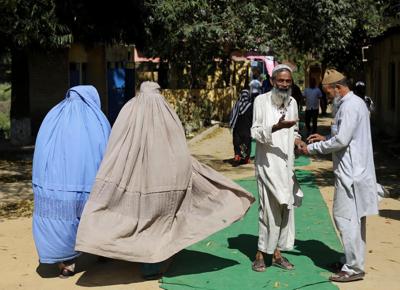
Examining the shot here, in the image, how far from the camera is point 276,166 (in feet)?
18.5

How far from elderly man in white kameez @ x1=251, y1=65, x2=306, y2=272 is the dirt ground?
708 millimetres

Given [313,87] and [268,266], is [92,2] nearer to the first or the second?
[313,87]

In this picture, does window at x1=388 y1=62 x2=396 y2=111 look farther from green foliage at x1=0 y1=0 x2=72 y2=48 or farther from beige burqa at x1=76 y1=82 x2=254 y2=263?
beige burqa at x1=76 y1=82 x2=254 y2=263

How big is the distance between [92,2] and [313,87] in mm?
6423

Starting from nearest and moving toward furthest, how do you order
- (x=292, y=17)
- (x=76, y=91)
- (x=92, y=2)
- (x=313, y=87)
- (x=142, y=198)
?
(x=142, y=198), (x=76, y=91), (x=92, y=2), (x=313, y=87), (x=292, y=17)

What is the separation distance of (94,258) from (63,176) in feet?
3.98

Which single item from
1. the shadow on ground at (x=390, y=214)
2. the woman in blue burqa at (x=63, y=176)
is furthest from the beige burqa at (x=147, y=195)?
the shadow on ground at (x=390, y=214)

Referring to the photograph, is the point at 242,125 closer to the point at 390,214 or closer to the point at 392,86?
the point at 390,214

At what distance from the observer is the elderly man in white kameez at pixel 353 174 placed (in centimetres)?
533

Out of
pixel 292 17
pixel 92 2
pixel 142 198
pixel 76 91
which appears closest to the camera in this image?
pixel 142 198

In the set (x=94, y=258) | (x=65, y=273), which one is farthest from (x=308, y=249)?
(x=65, y=273)

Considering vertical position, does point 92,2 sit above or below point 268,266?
above

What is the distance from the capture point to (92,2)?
13.5 metres

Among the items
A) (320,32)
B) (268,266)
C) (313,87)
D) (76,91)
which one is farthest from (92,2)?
(320,32)
